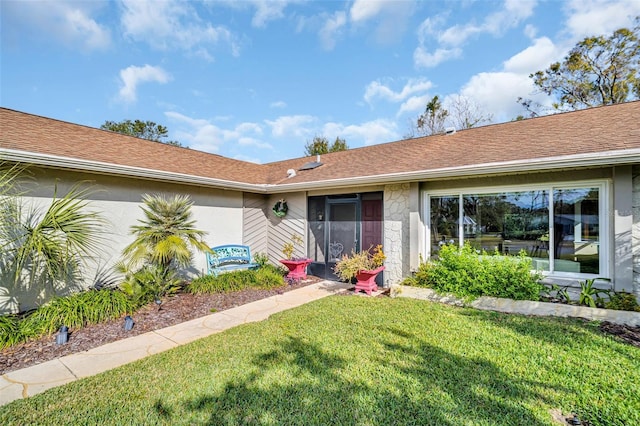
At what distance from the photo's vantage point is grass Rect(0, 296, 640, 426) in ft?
8.45

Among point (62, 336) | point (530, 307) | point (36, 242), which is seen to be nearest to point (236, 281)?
point (62, 336)

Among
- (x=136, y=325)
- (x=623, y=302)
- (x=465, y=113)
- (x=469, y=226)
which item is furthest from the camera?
(x=465, y=113)

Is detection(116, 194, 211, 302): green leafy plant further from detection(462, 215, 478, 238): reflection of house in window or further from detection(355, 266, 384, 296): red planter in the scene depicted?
detection(462, 215, 478, 238): reflection of house in window

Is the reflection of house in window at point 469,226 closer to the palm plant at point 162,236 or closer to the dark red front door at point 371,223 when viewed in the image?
the dark red front door at point 371,223

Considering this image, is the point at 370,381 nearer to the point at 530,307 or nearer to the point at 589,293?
the point at 530,307

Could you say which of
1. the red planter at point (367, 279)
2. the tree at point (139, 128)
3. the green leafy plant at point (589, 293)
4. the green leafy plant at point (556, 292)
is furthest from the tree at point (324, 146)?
the green leafy plant at point (589, 293)

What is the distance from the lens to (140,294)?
5.64 metres

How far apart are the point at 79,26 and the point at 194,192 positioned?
17.5 ft

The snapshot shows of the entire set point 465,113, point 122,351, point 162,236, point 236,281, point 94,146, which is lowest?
point 122,351

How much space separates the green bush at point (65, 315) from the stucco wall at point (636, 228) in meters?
8.66

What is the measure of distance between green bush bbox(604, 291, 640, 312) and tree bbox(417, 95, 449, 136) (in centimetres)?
1870

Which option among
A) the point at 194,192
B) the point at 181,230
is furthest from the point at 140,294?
the point at 194,192

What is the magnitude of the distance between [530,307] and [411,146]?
519 centimetres

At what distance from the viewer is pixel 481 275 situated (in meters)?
5.77
